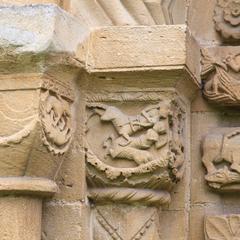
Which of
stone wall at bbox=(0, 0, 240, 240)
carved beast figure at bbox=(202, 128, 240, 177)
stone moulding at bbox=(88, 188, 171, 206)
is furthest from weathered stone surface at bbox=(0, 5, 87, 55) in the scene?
carved beast figure at bbox=(202, 128, 240, 177)

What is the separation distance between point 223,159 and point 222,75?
0.24 metres

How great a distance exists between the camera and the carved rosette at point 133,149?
2.37 m

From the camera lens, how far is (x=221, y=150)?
250 centimetres

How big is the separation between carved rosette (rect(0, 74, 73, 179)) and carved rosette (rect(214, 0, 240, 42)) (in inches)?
22.4

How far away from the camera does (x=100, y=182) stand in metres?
2.42

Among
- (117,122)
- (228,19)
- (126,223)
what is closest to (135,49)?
(117,122)

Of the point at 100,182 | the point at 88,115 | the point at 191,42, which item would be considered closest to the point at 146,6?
the point at 191,42

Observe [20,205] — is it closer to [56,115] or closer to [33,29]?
[56,115]

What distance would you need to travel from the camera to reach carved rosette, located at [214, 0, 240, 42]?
2562 mm

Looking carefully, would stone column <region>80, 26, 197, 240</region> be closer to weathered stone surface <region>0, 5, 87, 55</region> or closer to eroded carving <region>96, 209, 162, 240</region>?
eroded carving <region>96, 209, 162, 240</region>

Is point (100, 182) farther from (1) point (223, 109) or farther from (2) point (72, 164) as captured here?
(1) point (223, 109)

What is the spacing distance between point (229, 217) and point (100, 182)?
1.22 ft

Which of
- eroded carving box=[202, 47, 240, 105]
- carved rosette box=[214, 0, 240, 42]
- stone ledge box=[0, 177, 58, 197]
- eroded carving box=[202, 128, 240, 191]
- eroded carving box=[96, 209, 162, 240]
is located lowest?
eroded carving box=[96, 209, 162, 240]

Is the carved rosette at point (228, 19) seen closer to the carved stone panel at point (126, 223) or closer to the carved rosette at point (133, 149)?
the carved rosette at point (133, 149)
